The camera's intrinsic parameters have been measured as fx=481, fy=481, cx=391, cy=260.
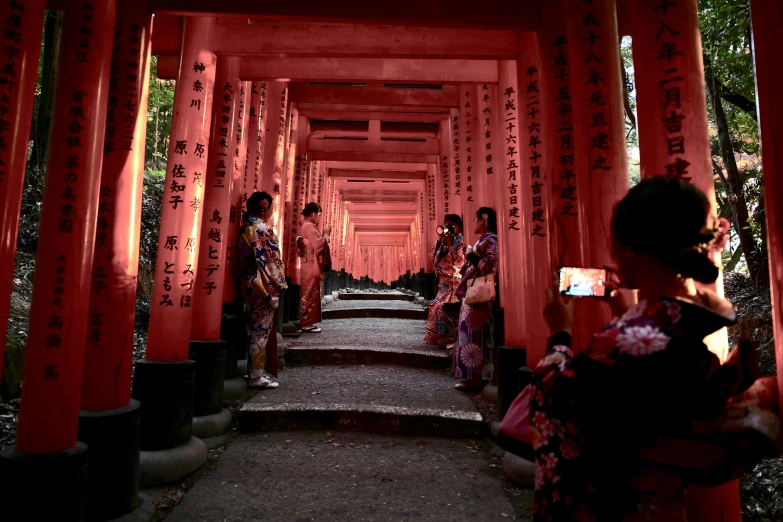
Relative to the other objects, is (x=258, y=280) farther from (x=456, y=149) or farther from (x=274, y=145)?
(x=456, y=149)

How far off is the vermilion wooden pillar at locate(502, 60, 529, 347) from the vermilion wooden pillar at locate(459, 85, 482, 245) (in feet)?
6.56

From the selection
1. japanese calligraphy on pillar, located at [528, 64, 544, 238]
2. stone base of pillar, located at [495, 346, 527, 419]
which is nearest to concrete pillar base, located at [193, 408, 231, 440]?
stone base of pillar, located at [495, 346, 527, 419]

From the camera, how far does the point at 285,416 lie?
15.2 ft

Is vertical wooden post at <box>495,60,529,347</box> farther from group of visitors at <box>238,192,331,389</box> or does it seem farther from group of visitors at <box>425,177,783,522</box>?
group of visitors at <box>425,177,783,522</box>

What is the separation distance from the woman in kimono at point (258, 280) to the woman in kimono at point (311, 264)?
2.89 meters

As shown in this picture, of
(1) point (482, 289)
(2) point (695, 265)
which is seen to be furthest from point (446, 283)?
(2) point (695, 265)

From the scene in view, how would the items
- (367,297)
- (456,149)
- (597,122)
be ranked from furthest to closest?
(367,297) → (456,149) → (597,122)

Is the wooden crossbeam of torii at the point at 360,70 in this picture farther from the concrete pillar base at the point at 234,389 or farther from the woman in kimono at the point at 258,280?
the concrete pillar base at the point at 234,389

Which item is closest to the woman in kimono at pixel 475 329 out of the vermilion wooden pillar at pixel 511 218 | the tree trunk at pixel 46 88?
the vermilion wooden pillar at pixel 511 218

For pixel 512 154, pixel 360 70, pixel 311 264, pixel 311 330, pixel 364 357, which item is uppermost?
pixel 360 70

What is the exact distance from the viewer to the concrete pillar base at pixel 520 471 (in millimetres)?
3502

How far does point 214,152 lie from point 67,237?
249cm

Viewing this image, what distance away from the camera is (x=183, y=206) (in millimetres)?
3971

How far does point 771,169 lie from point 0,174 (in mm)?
3174
